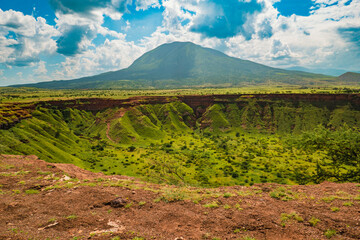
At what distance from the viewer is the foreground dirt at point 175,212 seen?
12.2 meters

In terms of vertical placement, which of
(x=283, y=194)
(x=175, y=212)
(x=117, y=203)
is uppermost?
(x=283, y=194)

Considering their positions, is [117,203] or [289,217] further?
[117,203]

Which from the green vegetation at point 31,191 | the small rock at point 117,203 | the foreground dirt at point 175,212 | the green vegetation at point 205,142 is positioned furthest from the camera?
the green vegetation at point 205,142

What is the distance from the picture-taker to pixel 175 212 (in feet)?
49.8

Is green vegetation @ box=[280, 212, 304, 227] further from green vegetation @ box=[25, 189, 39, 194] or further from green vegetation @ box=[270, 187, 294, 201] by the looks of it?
green vegetation @ box=[25, 189, 39, 194]

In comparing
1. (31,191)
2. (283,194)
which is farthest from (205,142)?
(31,191)

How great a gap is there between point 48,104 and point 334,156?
111736 mm

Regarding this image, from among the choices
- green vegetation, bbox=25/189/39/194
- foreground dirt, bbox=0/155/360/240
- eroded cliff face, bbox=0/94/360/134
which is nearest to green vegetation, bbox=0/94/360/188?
eroded cliff face, bbox=0/94/360/134

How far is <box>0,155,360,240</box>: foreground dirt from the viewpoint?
1220 cm

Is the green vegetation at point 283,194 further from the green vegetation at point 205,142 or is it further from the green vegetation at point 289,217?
the green vegetation at point 289,217

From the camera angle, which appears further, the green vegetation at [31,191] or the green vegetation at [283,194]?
the green vegetation at [31,191]

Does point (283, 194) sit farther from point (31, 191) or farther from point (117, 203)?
point (31, 191)

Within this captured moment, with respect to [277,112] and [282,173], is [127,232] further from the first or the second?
[277,112]

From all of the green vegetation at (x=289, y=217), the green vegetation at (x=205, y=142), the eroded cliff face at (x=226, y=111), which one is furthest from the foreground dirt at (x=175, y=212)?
the eroded cliff face at (x=226, y=111)
